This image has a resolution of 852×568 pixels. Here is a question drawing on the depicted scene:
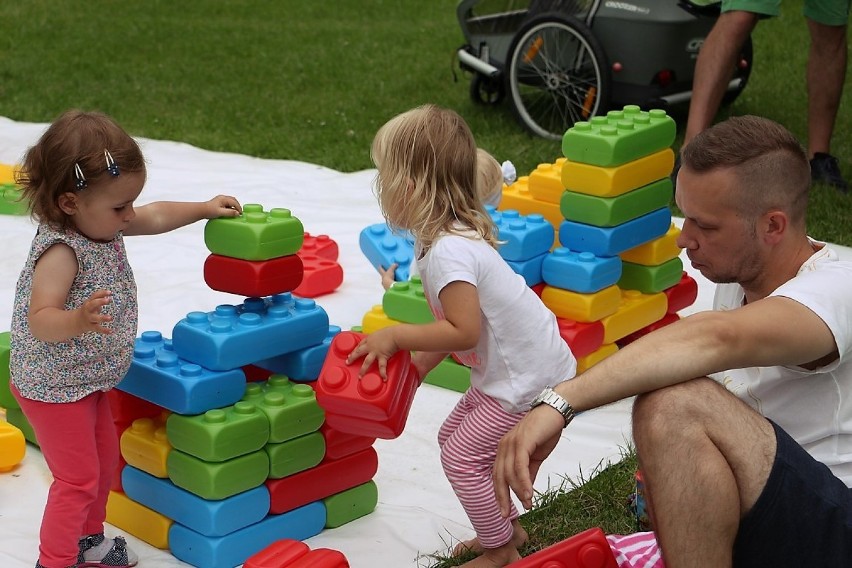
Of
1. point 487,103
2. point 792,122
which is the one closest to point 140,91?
point 487,103

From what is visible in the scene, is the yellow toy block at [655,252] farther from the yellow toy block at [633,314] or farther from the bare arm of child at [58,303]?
the bare arm of child at [58,303]

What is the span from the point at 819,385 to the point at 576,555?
585 millimetres

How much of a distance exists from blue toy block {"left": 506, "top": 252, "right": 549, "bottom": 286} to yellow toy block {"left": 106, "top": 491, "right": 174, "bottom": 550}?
4.30ft

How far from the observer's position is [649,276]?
378 cm

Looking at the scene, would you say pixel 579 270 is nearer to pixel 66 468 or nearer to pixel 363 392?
pixel 363 392

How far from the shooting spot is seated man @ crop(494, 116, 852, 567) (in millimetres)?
1909

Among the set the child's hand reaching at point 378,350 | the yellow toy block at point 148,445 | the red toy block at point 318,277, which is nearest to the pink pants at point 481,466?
the child's hand reaching at point 378,350

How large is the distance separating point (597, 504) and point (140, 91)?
5.85 meters

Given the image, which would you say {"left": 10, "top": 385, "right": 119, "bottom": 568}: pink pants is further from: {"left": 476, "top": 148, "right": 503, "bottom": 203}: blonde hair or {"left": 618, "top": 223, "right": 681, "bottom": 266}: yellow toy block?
{"left": 618, "top": 223, "right": 681, "bottom": 266}: yellow toy block

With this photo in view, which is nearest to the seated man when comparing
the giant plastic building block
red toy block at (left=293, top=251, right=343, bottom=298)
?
the giant plastic building block

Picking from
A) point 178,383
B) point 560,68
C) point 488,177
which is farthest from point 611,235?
point 560,68

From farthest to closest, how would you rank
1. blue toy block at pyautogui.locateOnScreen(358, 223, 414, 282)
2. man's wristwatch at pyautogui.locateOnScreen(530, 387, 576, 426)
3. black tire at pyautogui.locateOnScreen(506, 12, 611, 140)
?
black tire at pyautogui.locateOnScreen(506, 12, 611, 140) < blue toy block at pyautogui.locateOnScreen(358, 223, 414, 282) < man's wristwatch at pyautogui.locateOnScreen(530, 387, 576, 426)

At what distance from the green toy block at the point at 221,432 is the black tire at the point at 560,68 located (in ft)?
12.8

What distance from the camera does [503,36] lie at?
6.74 metres
